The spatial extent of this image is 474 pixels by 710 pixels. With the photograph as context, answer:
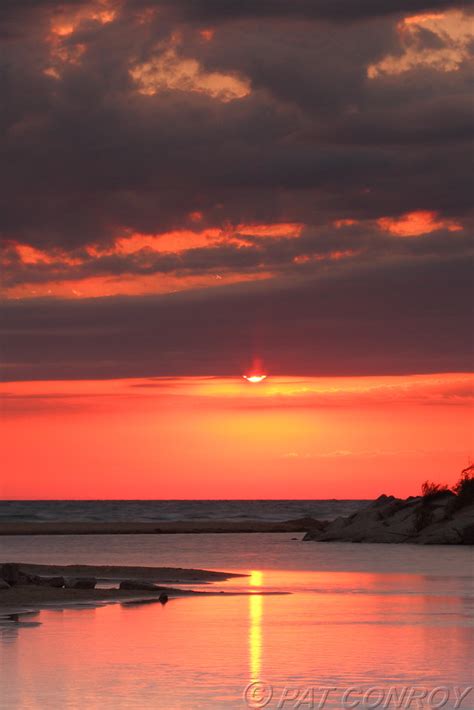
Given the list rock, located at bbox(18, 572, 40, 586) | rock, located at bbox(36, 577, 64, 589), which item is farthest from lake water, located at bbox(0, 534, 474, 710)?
rock, located at bbox(18, 572, 40, 586)

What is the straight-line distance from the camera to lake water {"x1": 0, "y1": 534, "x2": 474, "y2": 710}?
18141 millimetres

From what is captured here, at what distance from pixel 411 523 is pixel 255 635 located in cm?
4736

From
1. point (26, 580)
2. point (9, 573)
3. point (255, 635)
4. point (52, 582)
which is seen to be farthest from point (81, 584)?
point (255, 635)

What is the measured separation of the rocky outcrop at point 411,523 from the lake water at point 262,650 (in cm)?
2487

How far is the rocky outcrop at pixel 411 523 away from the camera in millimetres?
68188

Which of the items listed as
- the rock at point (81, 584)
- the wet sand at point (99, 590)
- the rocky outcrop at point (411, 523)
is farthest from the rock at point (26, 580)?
the rocky outcrop at point (411, 523)

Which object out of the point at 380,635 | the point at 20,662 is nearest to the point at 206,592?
the point at 380,635

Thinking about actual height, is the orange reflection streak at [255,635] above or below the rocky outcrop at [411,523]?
below


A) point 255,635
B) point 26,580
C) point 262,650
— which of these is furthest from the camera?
point 26,580

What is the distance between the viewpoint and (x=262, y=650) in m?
23.3

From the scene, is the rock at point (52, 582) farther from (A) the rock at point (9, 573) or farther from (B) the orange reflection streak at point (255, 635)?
(B) the orange reflection streak at point (255, 635)

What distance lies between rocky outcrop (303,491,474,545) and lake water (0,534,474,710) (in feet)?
81.6

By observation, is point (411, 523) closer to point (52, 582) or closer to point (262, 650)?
point (52, 582)

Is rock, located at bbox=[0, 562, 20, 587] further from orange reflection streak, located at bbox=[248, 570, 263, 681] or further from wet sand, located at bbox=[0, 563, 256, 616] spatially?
orange reflection streak, located at bbox=[248, 570, 263, 681]
